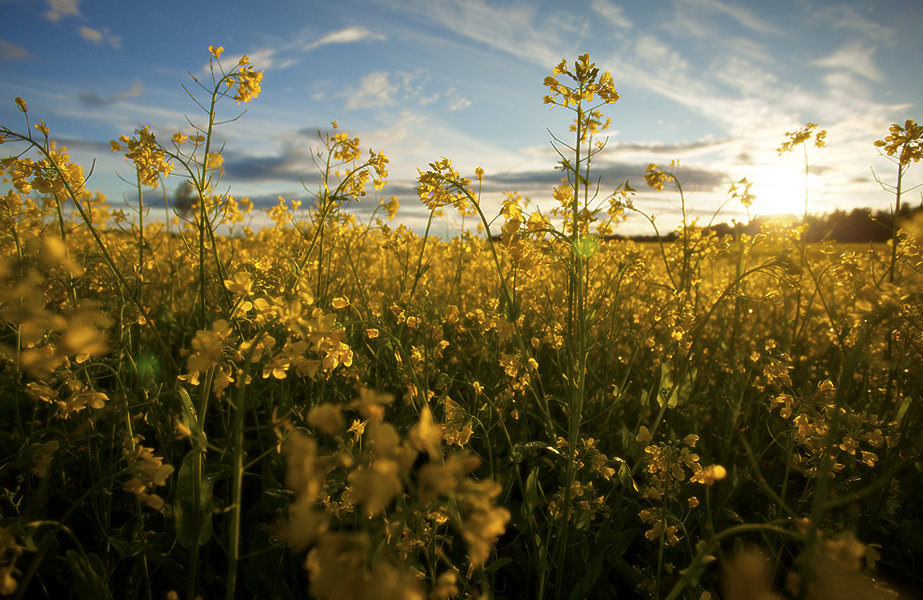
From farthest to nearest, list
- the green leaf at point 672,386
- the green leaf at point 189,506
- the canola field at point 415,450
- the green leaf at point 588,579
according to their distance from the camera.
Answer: the green leaf at point 672,386 → the green leaf at point 588,579 → the green leaf at point 189,506 → the canola field at point 415,450

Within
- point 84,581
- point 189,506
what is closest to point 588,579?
point 189,506

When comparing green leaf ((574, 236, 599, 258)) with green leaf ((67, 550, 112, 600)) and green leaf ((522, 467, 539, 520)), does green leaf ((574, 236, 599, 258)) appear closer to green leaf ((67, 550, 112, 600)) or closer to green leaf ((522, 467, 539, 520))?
green leaf ((522, 467, 539, 520))

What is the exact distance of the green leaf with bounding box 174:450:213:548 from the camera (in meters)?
1.34

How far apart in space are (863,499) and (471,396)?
74.5 inches

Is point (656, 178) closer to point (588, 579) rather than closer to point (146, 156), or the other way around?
point (588, 579)

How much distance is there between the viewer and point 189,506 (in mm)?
1500

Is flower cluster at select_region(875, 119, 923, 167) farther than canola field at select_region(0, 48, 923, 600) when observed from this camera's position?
Yes

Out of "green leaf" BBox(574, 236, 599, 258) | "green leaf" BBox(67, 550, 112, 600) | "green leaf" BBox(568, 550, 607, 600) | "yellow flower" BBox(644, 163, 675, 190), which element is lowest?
"green leaf" BBox(568, 550, 607, 600)

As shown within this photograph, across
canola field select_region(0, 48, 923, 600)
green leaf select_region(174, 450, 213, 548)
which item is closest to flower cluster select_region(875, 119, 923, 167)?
canola field select_region(0, 48, 923, 600)

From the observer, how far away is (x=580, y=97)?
1.78 m

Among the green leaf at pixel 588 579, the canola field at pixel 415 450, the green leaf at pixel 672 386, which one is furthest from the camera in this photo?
the green leaf at pixel 672 386

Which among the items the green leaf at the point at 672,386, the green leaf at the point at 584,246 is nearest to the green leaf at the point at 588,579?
the green leaf at the point at 672,386

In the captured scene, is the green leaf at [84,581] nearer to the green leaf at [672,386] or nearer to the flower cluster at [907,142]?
the green leaf at [672,386]

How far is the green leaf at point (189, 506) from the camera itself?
4.39 ft
